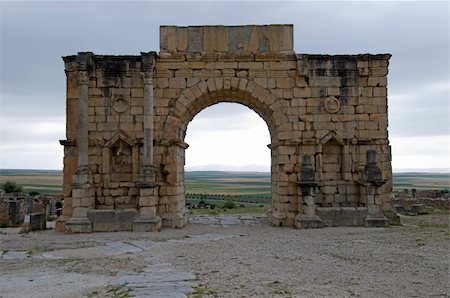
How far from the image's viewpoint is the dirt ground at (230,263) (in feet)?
19.5

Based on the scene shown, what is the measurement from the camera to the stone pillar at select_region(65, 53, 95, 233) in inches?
474

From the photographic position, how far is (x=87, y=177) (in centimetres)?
1238

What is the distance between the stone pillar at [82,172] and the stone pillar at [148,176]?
54.7 inches

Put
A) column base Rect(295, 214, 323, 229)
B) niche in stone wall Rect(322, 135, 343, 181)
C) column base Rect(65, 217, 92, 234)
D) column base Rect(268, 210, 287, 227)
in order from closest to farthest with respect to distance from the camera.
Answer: column base Rect(65, 217, 92, 234)
column base Rect(295, 214, 323, 229)
column base Rect(268, 210, 287, 227)
niche in stone wall Rect(322, 135, 343, 181)

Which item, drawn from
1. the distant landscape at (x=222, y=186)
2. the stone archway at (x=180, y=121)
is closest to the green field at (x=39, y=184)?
the distant landscape at (x=222, y=186)

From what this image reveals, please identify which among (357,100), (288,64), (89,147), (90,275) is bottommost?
(90,275)

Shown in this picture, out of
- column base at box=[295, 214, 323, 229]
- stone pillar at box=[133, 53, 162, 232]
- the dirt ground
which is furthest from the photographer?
column base at box=[295, 214, 323, 229]

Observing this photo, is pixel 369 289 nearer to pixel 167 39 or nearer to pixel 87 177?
pixel 87 177

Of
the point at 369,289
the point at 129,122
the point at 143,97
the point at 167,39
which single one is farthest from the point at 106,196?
the point at 369,289

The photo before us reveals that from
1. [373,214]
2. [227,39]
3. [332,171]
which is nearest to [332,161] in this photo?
[332,171]

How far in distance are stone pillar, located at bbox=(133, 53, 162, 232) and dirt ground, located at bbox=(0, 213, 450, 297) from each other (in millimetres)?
577

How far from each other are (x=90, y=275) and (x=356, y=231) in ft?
23.6

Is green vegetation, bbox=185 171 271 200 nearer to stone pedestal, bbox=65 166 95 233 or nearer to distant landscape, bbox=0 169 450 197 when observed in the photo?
distant landscape, bbox=0 169 450 197

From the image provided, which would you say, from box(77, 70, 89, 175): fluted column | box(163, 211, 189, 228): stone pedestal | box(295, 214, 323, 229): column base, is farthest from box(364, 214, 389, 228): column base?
box(77, 70, 89, 175): fluted column
